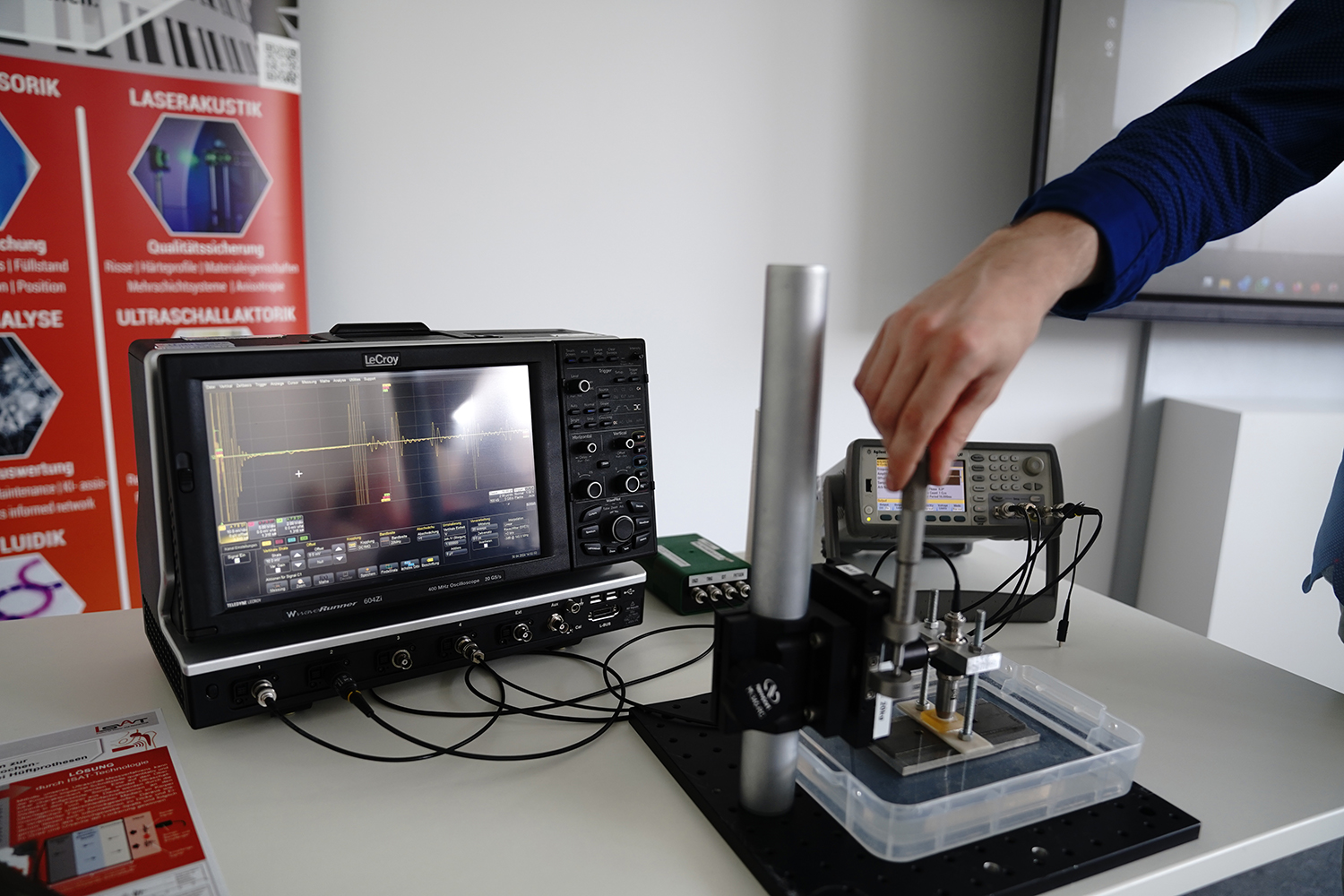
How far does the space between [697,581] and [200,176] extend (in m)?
1.41

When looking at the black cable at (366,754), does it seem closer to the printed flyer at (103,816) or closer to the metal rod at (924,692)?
the printed flyer at (103,816)

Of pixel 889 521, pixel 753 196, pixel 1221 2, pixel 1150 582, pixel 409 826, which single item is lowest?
pixel 1150 582

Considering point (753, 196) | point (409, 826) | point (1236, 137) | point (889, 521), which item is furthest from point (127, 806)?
point (753, 196)

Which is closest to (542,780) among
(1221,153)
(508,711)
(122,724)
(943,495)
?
(508,711)

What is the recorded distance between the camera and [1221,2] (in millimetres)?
2453

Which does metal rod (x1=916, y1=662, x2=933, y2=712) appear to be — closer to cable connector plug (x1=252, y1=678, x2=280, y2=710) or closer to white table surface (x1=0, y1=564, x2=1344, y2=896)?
white table surface (x1=0, y1=564, x2=1344, y2=896)

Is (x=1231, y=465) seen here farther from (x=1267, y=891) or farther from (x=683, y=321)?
(x=683, y=321)

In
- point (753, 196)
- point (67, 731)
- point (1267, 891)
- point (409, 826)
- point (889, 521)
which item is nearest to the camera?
point (409, 826)

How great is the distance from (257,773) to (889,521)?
0.80m

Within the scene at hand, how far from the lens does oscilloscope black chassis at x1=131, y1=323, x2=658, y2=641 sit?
782 mm

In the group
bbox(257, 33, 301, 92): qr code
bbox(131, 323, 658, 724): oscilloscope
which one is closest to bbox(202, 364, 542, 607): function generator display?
bbox(131, 323, 658, 724): oscilloscope

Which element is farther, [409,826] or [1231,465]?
[1231,465]

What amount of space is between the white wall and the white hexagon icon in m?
0.54

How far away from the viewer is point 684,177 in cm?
237
